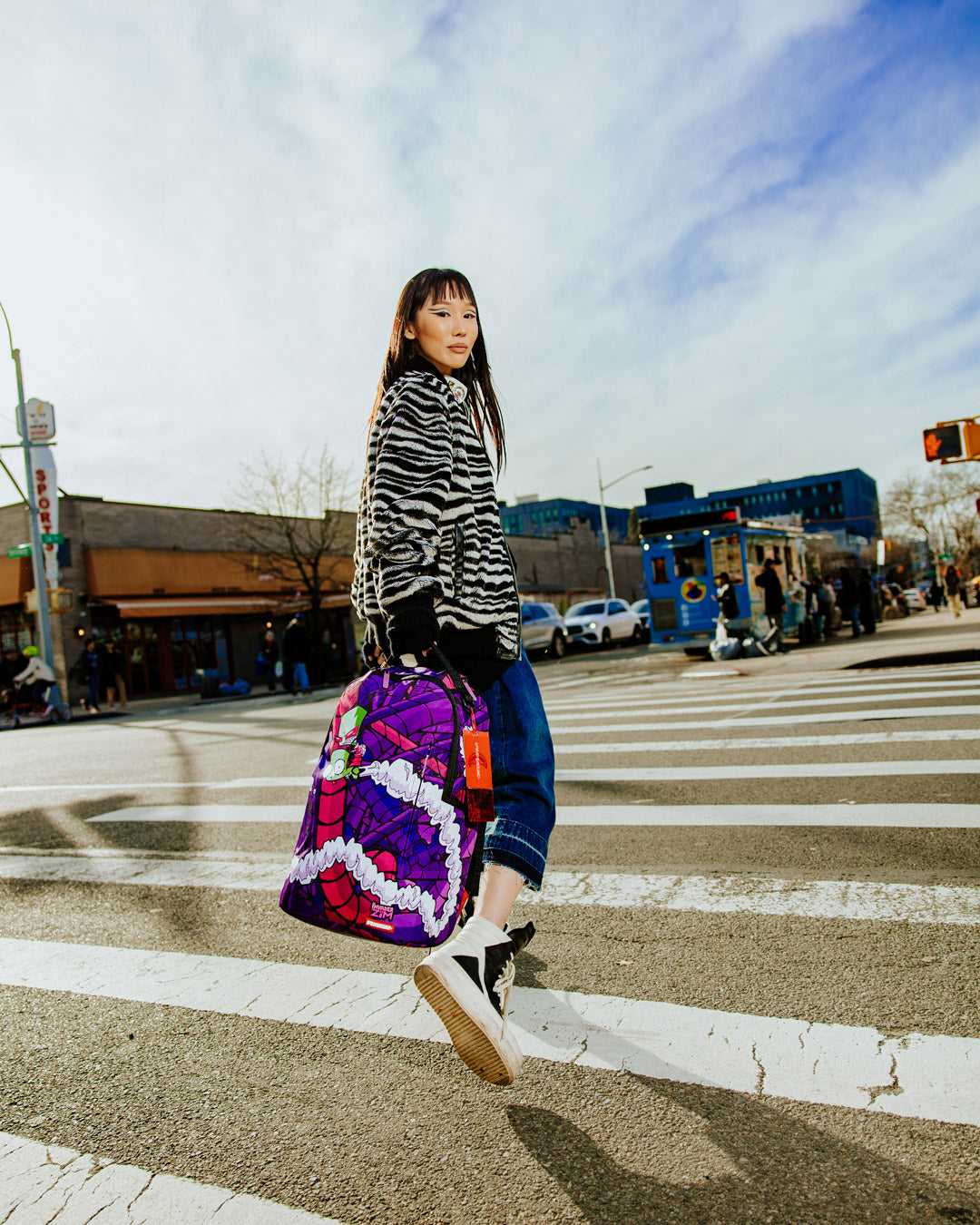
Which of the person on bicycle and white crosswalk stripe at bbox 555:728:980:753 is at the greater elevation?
the person on bicycle

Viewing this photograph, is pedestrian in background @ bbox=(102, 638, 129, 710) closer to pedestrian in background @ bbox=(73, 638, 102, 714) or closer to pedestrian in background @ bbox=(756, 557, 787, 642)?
pedestrian in background @ bbox=(73, 638, 102, 714)

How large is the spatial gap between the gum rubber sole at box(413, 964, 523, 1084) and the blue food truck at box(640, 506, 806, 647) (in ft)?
54.2

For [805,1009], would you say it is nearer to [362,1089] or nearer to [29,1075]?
[362,1089]

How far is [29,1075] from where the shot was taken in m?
2.46

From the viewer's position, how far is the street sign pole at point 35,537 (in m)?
22.2

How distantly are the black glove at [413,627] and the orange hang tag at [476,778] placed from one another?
0.78ft

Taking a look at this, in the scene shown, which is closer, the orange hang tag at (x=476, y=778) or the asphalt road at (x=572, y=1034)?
the asphalt road at (x=572, y=1034)

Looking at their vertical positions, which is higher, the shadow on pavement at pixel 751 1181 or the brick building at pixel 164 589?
the brick building at pixel 164 589

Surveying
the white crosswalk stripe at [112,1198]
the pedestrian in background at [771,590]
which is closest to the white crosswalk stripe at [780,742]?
the white crosswalk stripe at [112,1198]

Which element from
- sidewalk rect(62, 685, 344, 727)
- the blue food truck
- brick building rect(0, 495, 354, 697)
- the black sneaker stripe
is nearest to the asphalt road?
the black sneaker stripe

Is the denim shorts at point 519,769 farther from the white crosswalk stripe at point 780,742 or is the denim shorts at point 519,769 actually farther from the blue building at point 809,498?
the blue building at point 809,498

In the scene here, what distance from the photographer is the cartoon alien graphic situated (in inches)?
84.0

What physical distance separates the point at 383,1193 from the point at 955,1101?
121 cm

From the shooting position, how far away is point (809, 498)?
130m
